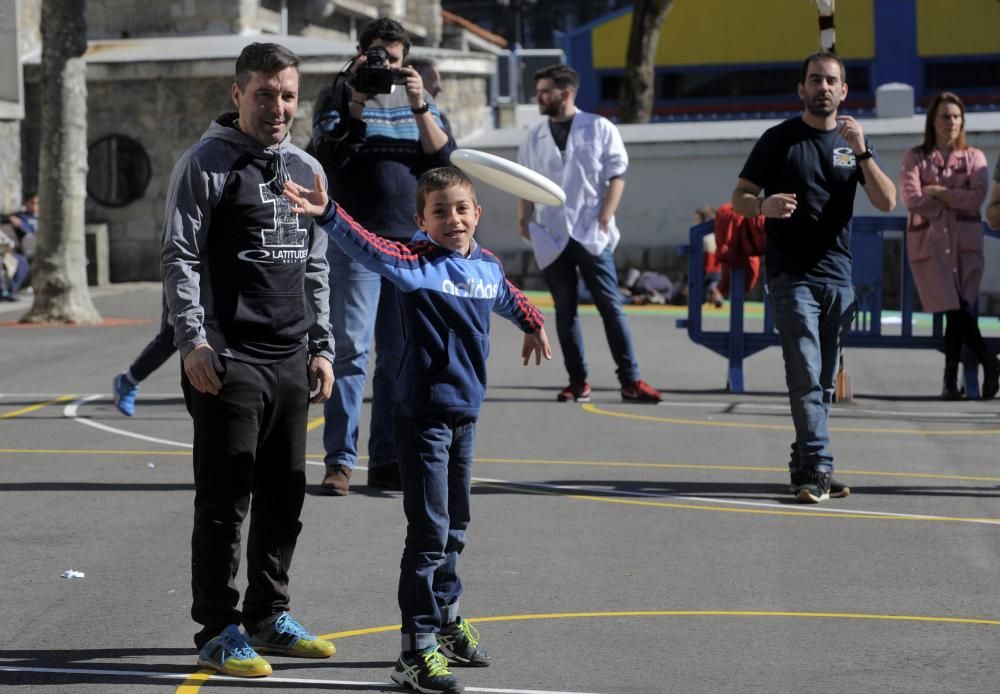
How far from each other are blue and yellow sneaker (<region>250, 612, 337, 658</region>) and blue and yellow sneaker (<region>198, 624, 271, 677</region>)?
0.19 m

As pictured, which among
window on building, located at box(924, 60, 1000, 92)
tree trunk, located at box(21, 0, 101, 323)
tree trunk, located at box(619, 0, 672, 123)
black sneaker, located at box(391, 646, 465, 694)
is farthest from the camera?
window on building, located at box(924, 60, 1000, 92)

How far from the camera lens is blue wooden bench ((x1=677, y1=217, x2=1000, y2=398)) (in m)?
13.5

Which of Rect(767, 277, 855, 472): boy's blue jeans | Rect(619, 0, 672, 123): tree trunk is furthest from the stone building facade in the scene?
Rect(767, 277, 855, 472): boy's blue jeans

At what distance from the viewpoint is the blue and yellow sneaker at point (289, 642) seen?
575 centimetres

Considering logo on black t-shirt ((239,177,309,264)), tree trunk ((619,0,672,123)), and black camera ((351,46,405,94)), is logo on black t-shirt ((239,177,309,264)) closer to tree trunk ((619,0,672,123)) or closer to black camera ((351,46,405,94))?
black camera ((351,46,405,94))

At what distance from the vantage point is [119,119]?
28.3 metres

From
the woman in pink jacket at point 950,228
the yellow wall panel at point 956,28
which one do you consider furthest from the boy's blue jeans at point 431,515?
the yellow wall panel at point 956,28

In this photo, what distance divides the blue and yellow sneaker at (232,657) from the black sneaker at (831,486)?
3.91 meters

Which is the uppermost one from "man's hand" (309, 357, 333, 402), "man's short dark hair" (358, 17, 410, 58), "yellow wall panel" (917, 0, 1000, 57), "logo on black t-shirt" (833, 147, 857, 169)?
"yellow wall panel" (917, 0, 1000, 57)

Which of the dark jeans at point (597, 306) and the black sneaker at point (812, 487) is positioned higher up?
the dark jeans at point (597, 306)

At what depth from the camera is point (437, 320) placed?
5688 mm

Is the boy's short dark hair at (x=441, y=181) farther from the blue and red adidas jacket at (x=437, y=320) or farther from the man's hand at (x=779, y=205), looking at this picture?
the man's hand at (x=779, y=205)

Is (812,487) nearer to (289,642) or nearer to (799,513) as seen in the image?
(799,513)

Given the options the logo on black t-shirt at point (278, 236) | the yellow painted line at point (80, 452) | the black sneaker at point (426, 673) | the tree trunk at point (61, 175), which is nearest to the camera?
the black sneaker at point (426, 673)
